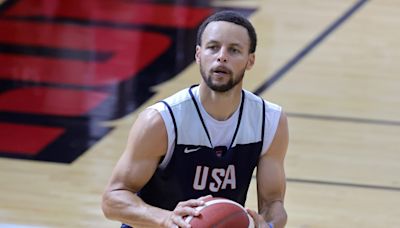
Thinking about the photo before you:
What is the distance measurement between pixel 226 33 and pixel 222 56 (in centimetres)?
11

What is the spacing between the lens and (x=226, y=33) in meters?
4.18

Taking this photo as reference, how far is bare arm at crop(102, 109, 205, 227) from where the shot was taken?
428 centimetres

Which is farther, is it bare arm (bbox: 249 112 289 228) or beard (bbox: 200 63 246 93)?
bare arm (bbox: 249 112 289 228)

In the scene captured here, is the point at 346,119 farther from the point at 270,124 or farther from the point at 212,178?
the point at 212,178

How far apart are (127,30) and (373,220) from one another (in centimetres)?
415

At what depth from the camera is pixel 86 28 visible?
10.0 m

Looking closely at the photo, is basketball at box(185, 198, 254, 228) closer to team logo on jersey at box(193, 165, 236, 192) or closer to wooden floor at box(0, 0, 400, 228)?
team logo on jersey at box(193, 165, 236, 192)

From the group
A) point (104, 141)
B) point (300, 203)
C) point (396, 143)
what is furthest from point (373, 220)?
point (104, 141)

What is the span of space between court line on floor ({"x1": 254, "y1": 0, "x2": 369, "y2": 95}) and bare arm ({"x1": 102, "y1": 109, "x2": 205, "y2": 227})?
4.16m

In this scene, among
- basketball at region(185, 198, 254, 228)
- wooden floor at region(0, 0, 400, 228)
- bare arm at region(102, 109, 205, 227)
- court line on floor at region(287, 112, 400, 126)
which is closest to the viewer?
basketball at region(185, 198, 254, 228)

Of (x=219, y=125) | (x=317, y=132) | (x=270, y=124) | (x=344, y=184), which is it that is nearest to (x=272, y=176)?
(x=270, y=124)

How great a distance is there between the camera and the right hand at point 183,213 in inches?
158

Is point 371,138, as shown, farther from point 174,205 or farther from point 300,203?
point 174,205

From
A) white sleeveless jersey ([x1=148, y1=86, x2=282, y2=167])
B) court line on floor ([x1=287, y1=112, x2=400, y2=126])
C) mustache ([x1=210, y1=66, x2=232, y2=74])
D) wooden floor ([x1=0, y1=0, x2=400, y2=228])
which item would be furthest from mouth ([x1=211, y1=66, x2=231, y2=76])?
court line on floor ([x1=287, y1=112, x2=400, y2=126])
